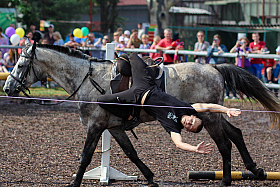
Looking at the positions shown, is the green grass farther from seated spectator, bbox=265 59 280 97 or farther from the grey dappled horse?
the grey dappled horse

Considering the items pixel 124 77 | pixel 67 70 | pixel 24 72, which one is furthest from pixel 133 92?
pixel 24 72

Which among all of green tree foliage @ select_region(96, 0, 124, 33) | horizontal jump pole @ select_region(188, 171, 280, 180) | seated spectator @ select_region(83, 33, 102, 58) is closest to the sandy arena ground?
horizontal jump pole @ select_region(188, 171, 280, 180)

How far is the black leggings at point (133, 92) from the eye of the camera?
458cm

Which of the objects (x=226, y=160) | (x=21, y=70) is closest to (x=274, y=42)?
(x=226, y=160)

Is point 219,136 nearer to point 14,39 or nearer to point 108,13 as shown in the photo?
point 14,39

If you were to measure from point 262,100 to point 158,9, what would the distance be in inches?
572

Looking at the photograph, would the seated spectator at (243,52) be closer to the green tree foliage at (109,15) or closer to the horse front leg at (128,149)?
the horse front leg at (128,149)

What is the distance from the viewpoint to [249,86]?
5461mm

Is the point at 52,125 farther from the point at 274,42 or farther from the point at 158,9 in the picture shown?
the point at 158,9

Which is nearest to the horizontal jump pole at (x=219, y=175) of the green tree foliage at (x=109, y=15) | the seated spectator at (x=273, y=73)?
the seated spectator at (x=273, y=73)

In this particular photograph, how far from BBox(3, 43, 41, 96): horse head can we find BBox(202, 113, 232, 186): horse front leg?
7.29 ft

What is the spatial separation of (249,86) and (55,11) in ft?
53.6

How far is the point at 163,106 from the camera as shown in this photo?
439 centimetres

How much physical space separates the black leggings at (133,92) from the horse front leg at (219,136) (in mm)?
906
